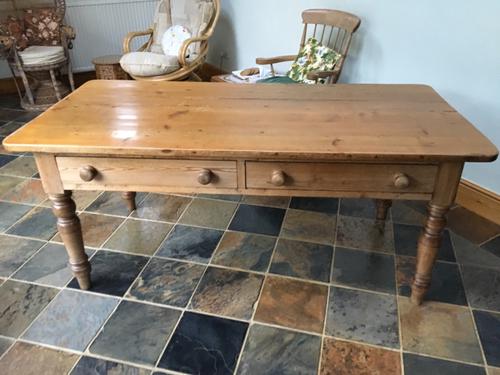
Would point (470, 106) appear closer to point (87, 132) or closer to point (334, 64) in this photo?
point (334, 64)

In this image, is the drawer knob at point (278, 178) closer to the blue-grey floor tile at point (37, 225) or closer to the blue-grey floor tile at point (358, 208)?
the blue-grey floor tile at point (358, 208)

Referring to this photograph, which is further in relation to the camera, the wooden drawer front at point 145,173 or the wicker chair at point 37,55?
the wicker chair at point 37,55

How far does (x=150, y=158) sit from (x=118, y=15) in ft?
11.5

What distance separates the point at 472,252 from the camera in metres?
1.98

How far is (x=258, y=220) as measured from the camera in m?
2.23

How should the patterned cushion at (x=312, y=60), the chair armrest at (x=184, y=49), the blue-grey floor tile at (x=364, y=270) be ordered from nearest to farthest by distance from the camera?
the blue-grey floor tile at (x=364, y=270) → the patterned cushion at (x=312, y=60) → the chair armrest at (x=184, y=49)

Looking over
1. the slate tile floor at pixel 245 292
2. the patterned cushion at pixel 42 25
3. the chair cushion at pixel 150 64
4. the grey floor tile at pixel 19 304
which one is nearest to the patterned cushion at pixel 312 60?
the slate tile floor at pixel 245 292

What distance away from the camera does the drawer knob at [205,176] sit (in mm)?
1382

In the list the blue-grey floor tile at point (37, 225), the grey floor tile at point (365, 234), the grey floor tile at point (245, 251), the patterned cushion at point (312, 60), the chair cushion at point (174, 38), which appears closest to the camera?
the grey floor tile at point (245, 251)

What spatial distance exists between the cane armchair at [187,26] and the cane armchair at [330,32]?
89 centimetres

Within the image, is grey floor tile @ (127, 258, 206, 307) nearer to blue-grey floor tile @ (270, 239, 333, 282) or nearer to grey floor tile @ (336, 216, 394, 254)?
blue-grey floor tile @ (270, 239, 333, 282)

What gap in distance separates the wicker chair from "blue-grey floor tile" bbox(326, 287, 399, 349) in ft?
10.9

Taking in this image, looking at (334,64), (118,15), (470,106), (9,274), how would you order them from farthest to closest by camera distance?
1. (118,15)
2. (334,64)
3. (470,106)
4. (9,274)

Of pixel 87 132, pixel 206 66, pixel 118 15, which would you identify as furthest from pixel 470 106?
pixel 118 15
